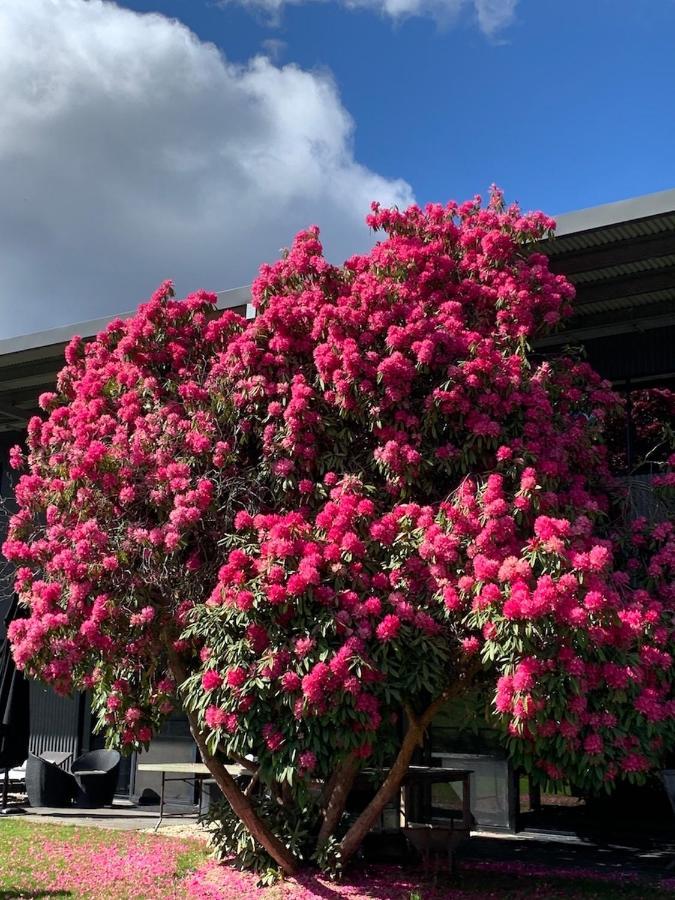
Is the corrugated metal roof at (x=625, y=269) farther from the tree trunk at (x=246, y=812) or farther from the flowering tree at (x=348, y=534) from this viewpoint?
the tree trunk at (x=246, y=812)

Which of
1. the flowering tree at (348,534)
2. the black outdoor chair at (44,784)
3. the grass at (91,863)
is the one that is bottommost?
the grass at (91,863)

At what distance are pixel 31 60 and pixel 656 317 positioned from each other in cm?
774

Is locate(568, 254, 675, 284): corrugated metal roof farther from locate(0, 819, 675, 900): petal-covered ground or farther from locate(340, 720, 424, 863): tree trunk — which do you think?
locate(0, 819, 675, 900): petal-covered ground

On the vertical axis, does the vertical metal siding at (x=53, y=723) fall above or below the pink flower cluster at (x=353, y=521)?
below

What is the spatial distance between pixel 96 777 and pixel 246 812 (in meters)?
5.49

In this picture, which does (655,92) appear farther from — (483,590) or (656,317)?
(483,590)

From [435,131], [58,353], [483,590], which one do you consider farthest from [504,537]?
[58,353]

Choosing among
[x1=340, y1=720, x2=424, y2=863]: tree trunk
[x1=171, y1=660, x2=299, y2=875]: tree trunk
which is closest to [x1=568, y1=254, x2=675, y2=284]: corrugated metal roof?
[x1=340, y1=720, x2=424, y2=863]: tree trunk

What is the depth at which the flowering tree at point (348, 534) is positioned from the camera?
17.3ft

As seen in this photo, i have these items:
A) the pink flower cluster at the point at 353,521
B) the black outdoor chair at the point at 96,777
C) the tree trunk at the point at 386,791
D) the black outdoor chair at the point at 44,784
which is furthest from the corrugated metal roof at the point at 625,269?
the black outdoor chair at the point at 44,784

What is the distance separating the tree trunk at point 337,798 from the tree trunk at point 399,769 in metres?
0.15

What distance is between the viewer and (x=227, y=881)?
6.69 metres

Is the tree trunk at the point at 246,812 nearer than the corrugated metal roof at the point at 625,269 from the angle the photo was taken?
Yes

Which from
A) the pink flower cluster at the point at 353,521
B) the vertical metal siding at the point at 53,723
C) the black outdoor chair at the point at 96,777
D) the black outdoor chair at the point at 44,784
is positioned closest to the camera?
the pink flower cluster at the point at 353,521
